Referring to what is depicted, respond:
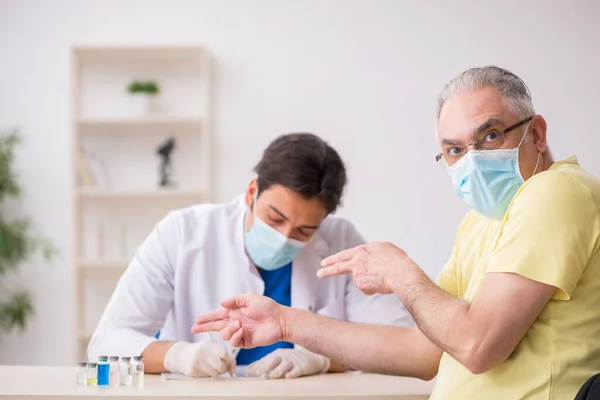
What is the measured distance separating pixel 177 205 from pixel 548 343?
3.39 metres

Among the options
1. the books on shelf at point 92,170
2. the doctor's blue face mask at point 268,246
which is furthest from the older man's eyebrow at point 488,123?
the books on shelf at point 92,170

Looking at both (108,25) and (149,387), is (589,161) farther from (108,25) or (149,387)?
(149,387)

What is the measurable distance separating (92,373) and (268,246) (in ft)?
2.28

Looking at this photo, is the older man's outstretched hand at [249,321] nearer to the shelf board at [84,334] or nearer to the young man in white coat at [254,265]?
the young man in white coat at [254,265]

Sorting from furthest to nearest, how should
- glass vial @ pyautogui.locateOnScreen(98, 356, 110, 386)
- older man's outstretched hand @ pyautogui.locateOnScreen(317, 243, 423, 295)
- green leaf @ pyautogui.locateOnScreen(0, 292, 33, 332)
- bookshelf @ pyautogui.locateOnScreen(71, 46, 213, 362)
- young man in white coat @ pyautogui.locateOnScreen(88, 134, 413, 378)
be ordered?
bookshelf @ pyautogui.locateOnScreen(71, 46, 213, 362)
green leaf @ pyautogui.locateOnScreen(0, 292, 33, 332)
young man in white coat @ pyautogui.locateOnScreen(88, 134, 413, 378)
glass vial @ pyautogui.locateOnScreen(98, 356, 110, 386)
older man's outstretched hand @ pyautogui.locateOnScreen(317, 243, 423, 295)

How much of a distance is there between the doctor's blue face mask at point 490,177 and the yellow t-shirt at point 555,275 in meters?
0.12

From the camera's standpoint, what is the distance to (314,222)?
2207mm

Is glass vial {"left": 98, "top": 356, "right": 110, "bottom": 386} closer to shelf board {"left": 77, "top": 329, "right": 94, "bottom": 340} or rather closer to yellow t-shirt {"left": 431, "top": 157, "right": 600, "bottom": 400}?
yellow t-shirt {"left": 431, "top": 157, "right": 600, "bottom": 400}

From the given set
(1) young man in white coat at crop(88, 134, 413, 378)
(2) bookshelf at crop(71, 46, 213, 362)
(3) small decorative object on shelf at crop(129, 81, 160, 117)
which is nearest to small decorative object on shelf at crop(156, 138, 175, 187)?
(2) bookshelf at crop(71, 46, 213, 362)

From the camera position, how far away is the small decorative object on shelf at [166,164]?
14.4ft

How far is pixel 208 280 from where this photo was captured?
238 cm

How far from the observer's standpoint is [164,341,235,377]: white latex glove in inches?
74.9

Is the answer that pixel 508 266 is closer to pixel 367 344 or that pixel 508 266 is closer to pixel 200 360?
pixel 367 344

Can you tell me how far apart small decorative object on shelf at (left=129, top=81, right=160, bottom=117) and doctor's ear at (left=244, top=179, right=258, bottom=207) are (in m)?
2.14
